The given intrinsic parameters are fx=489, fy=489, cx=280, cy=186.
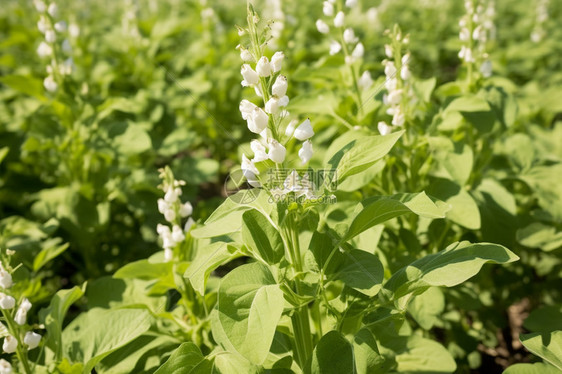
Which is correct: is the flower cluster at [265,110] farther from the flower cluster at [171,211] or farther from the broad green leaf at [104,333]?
the broad green leaf at [104,333]

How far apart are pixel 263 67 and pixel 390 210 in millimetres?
688

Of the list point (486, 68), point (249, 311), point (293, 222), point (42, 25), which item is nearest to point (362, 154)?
point (293, 222)

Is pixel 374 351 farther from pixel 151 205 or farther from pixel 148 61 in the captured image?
pixel 148 61

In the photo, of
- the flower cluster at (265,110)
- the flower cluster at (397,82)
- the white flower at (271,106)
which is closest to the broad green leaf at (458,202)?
the flower cluster at (397,82)

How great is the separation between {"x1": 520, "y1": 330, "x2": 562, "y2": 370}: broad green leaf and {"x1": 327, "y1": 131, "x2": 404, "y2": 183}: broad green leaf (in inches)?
38.8

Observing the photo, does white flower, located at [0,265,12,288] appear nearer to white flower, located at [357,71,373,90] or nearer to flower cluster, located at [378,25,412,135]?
flower cluster, located at [378,25,412,135]

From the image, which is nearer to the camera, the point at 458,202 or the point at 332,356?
the point at 332,356

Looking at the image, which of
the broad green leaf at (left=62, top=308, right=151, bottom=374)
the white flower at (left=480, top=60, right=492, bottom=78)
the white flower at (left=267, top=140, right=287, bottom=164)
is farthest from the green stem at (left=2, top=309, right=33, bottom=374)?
the white flower at (left=480, top=60, right=492, bottom=78)

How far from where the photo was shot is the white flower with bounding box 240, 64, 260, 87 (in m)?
1.76

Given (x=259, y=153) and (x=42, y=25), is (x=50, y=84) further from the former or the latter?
(x=259, y=153)

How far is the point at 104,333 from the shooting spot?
7.58 ft

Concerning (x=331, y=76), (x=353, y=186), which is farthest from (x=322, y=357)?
(x=331, y=76)

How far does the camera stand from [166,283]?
250 cm

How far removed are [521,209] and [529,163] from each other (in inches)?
13.5
